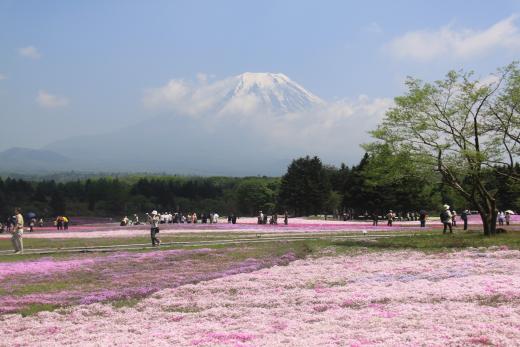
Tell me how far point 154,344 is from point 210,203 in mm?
185459

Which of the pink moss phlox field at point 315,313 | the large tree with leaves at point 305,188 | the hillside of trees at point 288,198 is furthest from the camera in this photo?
the large tree with leaves at point 305,188

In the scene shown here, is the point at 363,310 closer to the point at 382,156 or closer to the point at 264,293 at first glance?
the point at 264,293

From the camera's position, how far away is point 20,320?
50.7ft

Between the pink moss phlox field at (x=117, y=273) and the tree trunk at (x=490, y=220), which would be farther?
the tree trunk at (x=490, y=220)

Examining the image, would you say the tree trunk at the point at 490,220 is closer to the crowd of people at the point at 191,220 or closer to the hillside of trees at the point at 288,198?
the hillside of trees at the point at 288,198

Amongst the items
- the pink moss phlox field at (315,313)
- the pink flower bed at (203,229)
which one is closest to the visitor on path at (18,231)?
the pink moss phlox field at (315,313)

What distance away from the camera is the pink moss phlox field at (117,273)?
18.4m

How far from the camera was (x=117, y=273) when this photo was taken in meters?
23.4

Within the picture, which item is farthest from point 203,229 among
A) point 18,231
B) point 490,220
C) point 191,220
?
point 490,220

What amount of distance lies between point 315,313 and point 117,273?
1165 centimetres

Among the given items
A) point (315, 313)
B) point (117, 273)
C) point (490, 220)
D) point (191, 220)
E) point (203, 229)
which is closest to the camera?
point (315, 313)

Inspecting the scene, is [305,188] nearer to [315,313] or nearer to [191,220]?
[191,220]

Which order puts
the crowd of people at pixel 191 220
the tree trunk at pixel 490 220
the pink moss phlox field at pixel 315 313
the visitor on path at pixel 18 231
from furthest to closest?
the tree trunk at pixel 490 220
the crowd of people at pixel 191 220
the visitor on path at pixel 18 231
the pink moss phlox field at pixel 315 313

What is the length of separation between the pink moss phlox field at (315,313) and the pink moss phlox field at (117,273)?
48.6 inches
